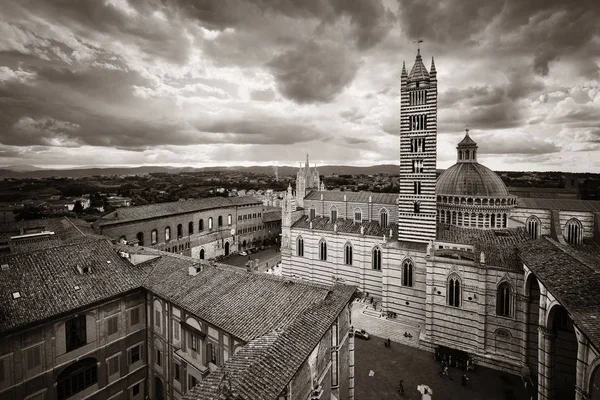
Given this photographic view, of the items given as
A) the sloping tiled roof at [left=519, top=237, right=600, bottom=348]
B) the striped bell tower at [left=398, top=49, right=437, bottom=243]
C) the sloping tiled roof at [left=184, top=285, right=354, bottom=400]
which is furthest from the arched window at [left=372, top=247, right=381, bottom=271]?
the sloping tiled roof at [left=184, top=285, right=354, bottom=400]

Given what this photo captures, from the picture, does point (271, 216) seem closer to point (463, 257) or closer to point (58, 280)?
point (463, 257)

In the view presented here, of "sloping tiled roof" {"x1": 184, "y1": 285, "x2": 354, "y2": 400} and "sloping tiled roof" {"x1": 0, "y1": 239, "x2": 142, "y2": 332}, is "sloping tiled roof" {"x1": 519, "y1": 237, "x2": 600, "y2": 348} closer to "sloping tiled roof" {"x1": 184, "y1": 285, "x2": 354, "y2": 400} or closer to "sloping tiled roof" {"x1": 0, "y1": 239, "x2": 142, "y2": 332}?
"sloping tiled roof" {"x1": 184, "y1": 285, "x2": 354, "y2": 400}

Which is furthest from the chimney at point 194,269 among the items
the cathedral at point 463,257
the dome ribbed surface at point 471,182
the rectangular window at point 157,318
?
the dome ribbed surface at point 471,182

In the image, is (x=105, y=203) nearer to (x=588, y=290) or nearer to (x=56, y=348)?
(x=56, y=348)

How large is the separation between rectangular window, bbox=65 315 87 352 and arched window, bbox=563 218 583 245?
1867 inches

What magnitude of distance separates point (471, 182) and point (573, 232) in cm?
1390

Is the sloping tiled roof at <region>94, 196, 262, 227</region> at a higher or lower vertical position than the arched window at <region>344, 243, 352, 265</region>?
higher

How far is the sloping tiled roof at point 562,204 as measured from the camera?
36.0 m

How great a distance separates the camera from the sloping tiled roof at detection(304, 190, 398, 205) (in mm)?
42125

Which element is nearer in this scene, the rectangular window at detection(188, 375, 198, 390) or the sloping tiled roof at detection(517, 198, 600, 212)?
the rectangular window at detection(188, 375, 198, 390)

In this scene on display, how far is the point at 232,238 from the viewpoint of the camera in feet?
198

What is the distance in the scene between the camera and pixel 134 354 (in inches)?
867

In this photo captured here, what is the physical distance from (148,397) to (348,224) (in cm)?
2889

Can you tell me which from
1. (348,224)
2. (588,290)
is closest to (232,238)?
(348,224)
